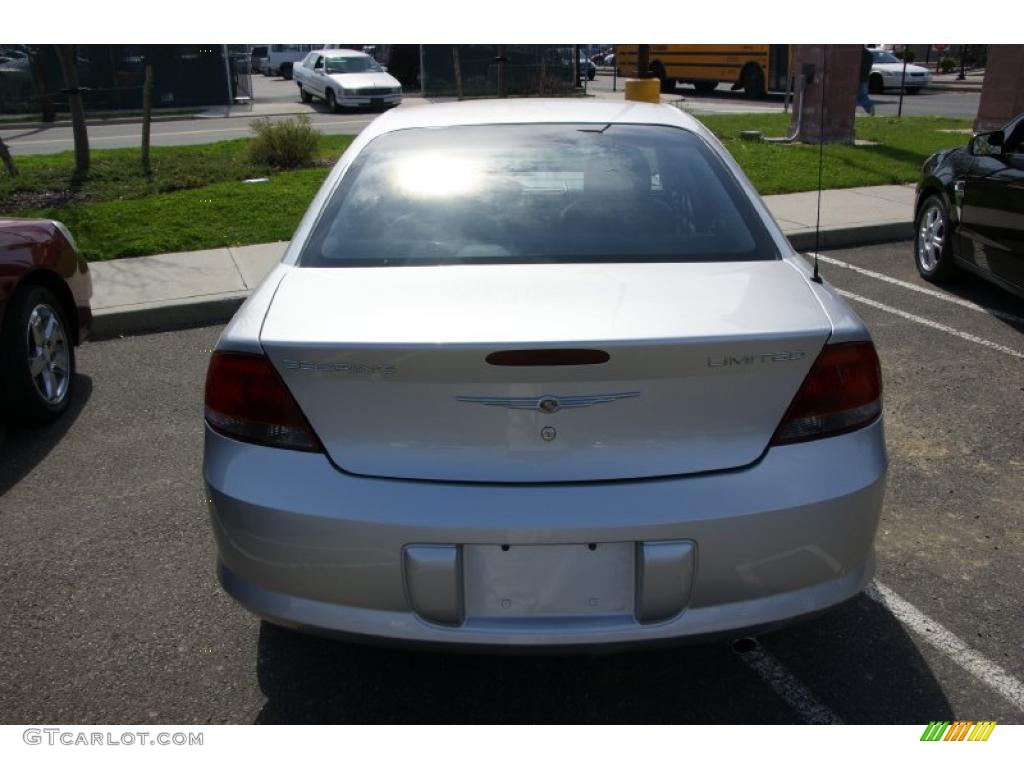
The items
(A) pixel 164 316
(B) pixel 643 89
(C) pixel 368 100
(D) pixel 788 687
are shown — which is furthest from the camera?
(C) pixel 368 100

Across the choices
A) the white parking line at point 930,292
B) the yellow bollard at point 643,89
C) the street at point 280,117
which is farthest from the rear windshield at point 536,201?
the street at point 280,117

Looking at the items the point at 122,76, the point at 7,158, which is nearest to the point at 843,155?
the point at 7,158

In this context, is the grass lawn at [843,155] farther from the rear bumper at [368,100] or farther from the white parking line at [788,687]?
the rear bumper at [368,100]

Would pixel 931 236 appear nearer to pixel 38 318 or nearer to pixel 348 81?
pixel 38 318

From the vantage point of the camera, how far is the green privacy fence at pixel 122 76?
2434 centimetres

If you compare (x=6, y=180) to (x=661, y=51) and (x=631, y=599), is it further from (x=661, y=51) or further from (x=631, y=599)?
(x=661, y=51)

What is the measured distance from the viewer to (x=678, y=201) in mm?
3086

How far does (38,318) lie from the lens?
4.93 metres

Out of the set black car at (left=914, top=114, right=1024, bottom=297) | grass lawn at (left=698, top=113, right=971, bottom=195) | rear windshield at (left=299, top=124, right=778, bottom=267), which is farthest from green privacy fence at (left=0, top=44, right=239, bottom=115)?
rear windshield at (left=299, top=124, right=778, bottom=267)

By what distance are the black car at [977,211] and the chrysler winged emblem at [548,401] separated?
15.0ft

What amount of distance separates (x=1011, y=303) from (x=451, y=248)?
17.5ft

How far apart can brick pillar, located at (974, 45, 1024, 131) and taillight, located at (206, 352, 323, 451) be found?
1626 centimetres

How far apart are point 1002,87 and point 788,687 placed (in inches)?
632

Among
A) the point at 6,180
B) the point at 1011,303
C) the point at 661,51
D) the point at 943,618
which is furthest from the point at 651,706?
the point at 661,51
